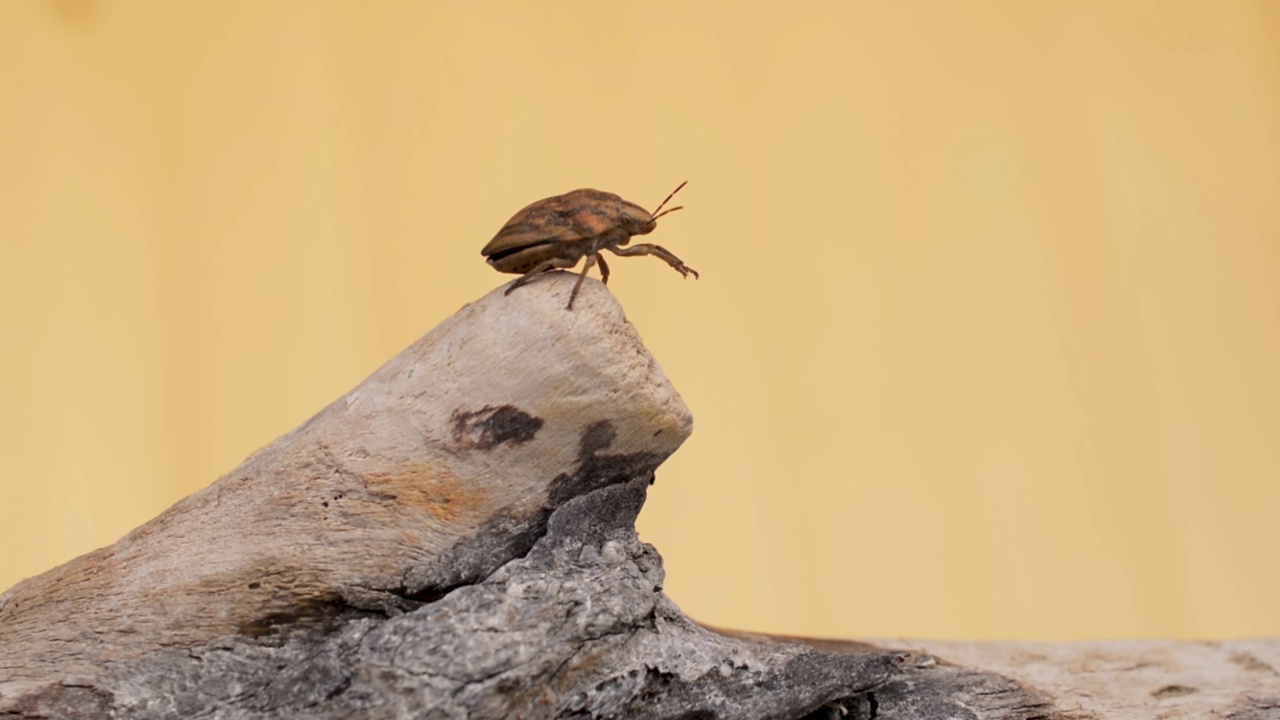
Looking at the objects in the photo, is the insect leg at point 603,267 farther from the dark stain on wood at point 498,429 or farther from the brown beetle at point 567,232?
the dark stain on wood at point 498,429

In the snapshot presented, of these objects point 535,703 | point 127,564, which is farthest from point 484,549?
point 127,564

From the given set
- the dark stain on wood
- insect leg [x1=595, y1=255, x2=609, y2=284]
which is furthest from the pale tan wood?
insect leg [x1=595, y1=255, x2=609, y2=284]

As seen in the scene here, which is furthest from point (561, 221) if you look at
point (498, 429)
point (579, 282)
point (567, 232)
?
point (498, 429)

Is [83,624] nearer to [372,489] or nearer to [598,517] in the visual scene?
[372,489]

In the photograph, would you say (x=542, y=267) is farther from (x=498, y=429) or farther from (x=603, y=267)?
(x=498, y=429)

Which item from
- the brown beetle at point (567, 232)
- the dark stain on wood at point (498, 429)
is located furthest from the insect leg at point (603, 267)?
the dark stain on wood at point (498, 429)

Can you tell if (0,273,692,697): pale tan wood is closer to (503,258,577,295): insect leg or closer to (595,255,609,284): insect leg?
(503,258,577,295): insect leg
